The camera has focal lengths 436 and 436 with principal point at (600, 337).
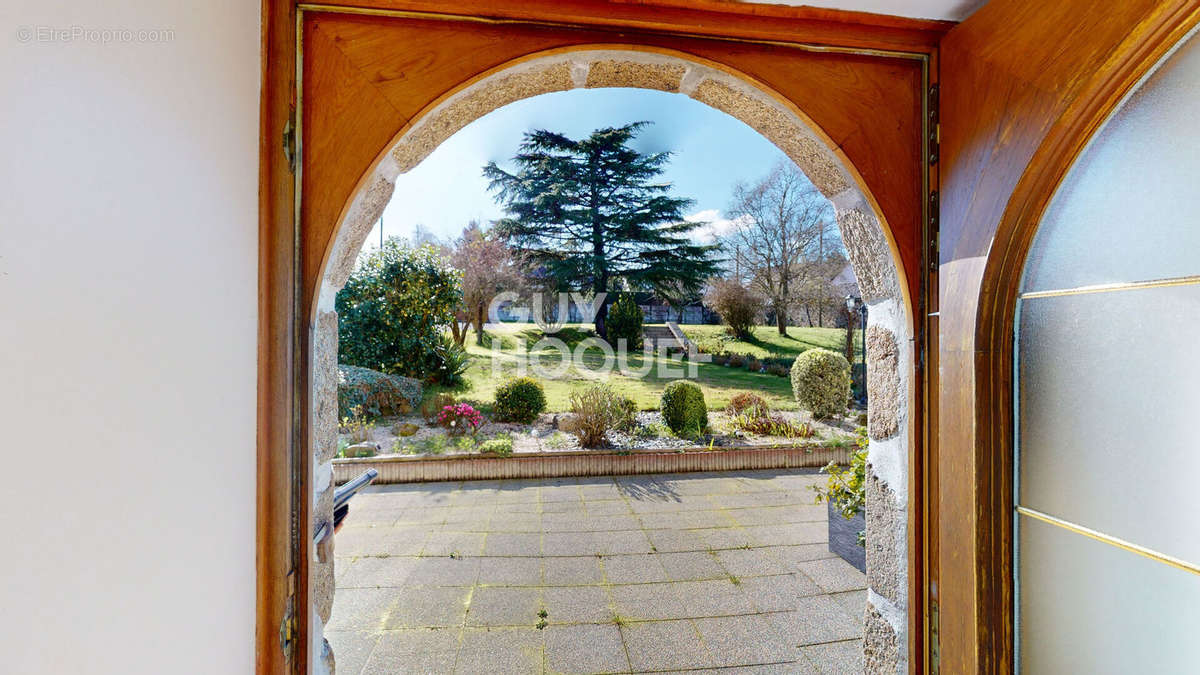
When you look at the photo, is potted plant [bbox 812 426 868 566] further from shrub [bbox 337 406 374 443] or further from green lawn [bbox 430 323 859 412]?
shrub [bbox 337 406 374 443]

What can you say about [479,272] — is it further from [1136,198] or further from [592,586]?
[1136,198]

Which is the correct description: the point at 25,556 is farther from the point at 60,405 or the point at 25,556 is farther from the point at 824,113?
the point at 824,113

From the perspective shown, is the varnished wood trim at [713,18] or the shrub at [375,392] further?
the shrub at [375,392]

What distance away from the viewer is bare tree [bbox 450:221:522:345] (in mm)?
6703

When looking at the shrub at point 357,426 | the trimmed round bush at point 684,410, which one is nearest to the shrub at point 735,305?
the trimmed round bush at point 684,410

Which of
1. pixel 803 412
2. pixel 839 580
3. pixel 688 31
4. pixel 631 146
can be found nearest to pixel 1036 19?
pixel 688 31

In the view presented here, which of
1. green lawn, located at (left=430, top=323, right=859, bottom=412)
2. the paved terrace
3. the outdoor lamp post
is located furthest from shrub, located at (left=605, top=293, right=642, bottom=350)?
the paved terrace

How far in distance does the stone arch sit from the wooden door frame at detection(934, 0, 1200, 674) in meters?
0.12

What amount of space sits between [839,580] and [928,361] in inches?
69.8

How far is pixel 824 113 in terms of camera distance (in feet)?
3.36

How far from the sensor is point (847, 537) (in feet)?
7.91
